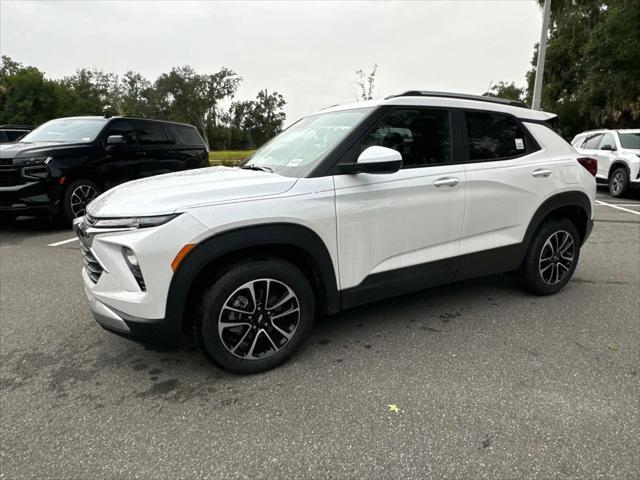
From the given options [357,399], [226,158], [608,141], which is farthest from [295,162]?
[226,158]

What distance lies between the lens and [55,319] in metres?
3.45

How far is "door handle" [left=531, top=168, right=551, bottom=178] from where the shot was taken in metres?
3.38

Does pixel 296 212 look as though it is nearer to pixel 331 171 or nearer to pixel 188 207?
pixel 331 171

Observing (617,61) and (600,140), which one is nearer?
(600,140)

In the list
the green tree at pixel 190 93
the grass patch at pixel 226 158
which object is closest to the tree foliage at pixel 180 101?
the green tree at pixel 190 93

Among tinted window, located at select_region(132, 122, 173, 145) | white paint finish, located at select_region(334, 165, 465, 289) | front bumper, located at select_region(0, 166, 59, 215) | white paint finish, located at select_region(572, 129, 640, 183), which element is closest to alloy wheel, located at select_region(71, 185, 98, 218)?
front bumper, located at select_region(0, 166, 59, 215)

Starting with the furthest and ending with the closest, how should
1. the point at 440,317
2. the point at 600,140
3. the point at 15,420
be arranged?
1. the point at 600,140
2. the point at 440,317
3. the point at 15,420

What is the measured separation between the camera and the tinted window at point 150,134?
25.3 feet

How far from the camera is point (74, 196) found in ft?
21.6

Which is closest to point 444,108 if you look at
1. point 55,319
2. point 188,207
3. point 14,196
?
point 188,207

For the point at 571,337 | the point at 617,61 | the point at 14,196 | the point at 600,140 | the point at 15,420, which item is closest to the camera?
the point at 15,420

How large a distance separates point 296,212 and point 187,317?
0.94 meters

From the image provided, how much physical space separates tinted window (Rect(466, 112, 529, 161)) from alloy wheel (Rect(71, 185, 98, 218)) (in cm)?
603

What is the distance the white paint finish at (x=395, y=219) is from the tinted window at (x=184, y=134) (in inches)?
270
